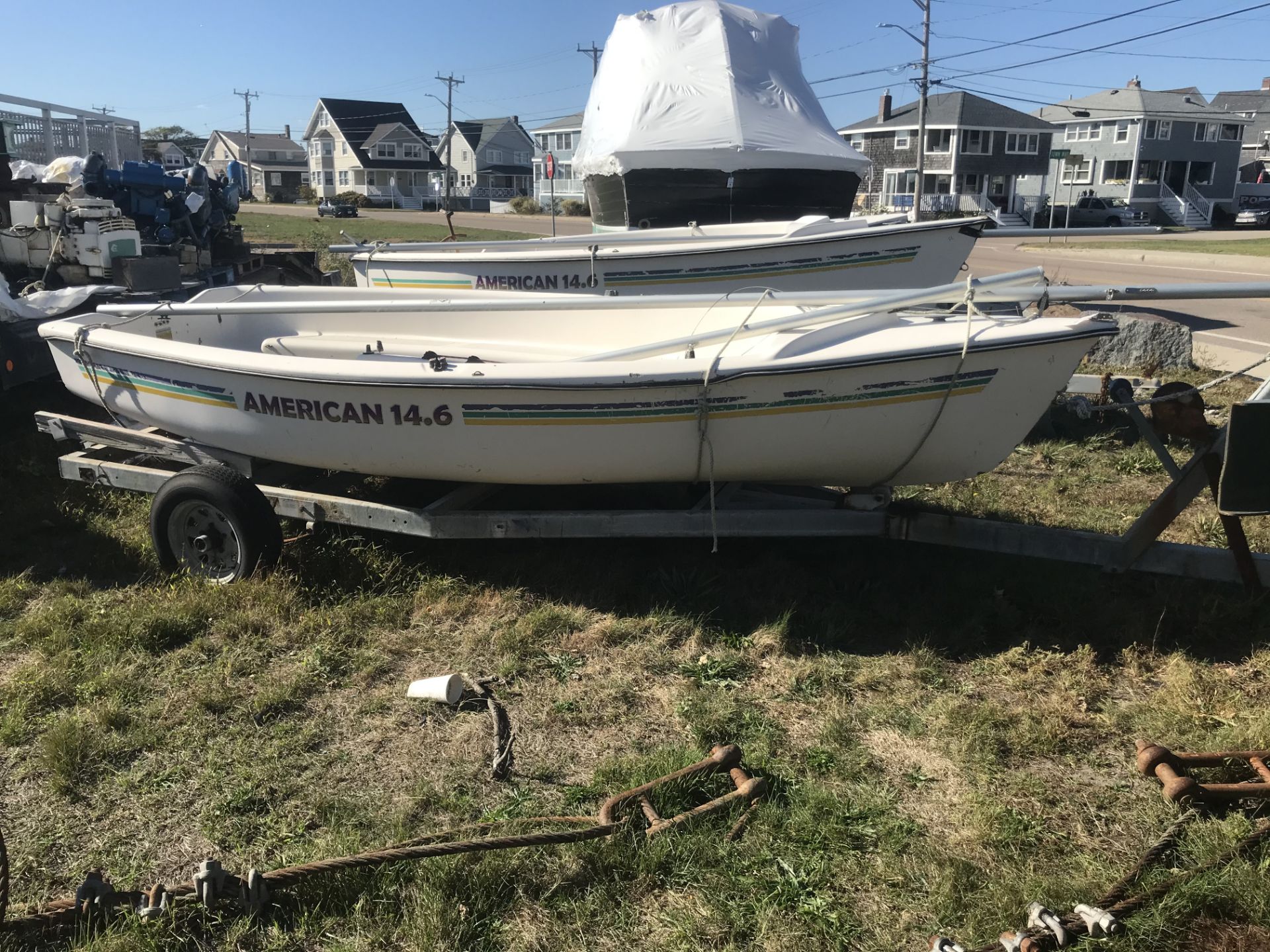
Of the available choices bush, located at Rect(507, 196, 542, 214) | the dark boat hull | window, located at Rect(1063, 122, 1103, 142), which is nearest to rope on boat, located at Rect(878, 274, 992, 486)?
the dark boat hull

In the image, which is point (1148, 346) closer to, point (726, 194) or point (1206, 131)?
point (726, 194)

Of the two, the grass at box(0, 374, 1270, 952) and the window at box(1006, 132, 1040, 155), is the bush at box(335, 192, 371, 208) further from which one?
the grass at box(0, 374, 1270, 952)

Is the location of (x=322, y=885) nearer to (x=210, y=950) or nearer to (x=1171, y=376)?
(x=210, y=950)

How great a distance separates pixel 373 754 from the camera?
11.2 ft

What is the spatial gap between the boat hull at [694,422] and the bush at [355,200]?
5466cm

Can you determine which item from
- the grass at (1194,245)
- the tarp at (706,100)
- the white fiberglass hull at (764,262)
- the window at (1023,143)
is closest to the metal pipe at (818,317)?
the white fiberglass hull at (764,262)

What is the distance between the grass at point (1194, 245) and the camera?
962 inches

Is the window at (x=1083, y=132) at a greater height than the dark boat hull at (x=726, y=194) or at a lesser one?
greater

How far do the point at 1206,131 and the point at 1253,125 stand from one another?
1674 cm

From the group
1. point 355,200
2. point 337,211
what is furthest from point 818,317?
point 355,200

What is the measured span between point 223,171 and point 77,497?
10003 mm

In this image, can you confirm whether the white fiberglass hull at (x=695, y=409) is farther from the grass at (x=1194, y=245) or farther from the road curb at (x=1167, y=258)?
the grass at (x=1194, y=245)

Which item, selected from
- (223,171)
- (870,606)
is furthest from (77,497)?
(223,171)

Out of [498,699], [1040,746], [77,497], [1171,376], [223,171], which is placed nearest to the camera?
[1040,746]
